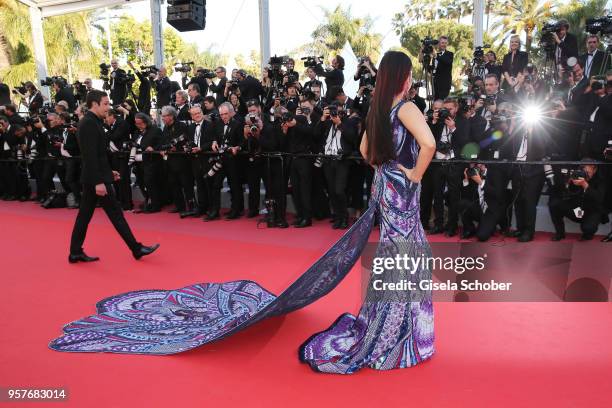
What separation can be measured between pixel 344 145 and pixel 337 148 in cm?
12

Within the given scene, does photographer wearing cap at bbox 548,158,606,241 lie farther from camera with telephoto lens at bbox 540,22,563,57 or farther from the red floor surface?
camera with telephoto lens at bbox 540,22,563,57

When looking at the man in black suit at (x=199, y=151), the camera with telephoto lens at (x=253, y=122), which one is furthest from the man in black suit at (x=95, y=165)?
the man in black suit at (x=199, y=151)

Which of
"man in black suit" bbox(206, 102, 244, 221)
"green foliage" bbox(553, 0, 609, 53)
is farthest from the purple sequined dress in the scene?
"green foliage" bbox(553, 0, 609, 53)

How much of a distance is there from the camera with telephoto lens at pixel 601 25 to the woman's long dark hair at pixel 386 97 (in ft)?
14.3

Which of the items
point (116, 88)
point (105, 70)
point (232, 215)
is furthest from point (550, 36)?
point (105, 70)

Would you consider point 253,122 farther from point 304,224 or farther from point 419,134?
point 419,134

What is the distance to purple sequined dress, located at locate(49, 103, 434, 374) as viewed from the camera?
2.71 metres

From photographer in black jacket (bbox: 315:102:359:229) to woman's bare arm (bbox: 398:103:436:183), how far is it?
132 inches

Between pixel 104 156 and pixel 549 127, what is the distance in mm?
4259

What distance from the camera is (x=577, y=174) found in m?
5.04

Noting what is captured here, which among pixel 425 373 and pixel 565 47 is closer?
pixel 425 373

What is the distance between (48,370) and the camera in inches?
111

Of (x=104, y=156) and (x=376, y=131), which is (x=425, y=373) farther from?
(x=104, y=156)

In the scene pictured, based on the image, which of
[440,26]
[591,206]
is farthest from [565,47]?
[440,26]
